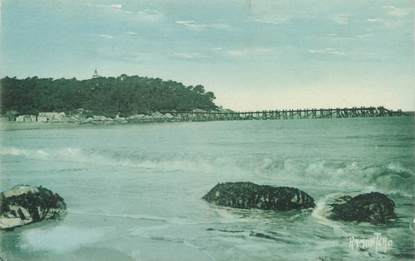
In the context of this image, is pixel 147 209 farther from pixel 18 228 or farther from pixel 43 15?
pixel 43 15

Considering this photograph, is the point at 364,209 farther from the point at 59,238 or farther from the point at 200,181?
the point at 59,238

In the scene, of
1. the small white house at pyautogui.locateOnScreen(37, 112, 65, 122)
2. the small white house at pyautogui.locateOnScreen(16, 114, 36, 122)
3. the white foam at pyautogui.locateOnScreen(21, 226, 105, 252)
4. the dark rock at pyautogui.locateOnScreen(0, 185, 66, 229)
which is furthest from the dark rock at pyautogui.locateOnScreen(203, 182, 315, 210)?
the small white house at pyautogui.locateOnScreen(16, 114, 36, 122)

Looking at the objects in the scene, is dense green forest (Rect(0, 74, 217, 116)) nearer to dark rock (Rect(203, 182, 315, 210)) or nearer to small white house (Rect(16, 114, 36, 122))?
small white house (Rect(16, 114, 36, 122))

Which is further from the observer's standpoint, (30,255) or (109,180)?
(109,180)

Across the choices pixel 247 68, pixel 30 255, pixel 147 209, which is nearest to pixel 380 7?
pixel 247 68

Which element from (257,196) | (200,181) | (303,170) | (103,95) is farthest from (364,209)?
(103,95)
